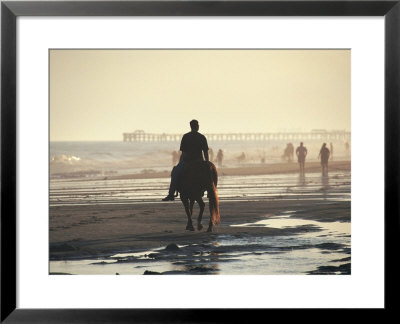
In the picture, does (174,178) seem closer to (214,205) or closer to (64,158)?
(214,205)

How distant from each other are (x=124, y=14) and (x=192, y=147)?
44.8 inches

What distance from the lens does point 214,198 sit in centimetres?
475

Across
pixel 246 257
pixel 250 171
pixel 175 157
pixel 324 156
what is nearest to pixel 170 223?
pixel 175 157

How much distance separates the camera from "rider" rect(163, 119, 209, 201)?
4.72 metres

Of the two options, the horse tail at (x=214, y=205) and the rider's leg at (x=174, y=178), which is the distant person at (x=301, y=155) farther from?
the rider's leg at (x=174, y=178)

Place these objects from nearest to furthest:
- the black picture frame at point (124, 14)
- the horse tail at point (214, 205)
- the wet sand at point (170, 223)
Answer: the black picture frame at point (124, 14), the wet sand at point (170, 223), the horse tail at point (214, 205)

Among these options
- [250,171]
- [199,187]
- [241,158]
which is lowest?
[199,187]

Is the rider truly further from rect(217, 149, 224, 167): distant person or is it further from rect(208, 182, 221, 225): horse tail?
rect(208, 182, 221, 225): horse tail

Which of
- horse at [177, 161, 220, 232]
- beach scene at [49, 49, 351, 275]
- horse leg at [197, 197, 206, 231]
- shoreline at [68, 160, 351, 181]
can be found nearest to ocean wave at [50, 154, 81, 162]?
beach scene at [49, 49, 351, 275]

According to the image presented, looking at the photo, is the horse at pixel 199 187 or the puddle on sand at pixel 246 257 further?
the horse at pixel 199 187

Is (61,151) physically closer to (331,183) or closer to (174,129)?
(174,129)

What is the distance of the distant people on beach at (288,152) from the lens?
15.6 feet

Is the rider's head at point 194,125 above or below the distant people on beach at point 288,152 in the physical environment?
above

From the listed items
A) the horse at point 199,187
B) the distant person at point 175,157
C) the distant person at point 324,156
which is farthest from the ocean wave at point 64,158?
the distant person at point 324,156
